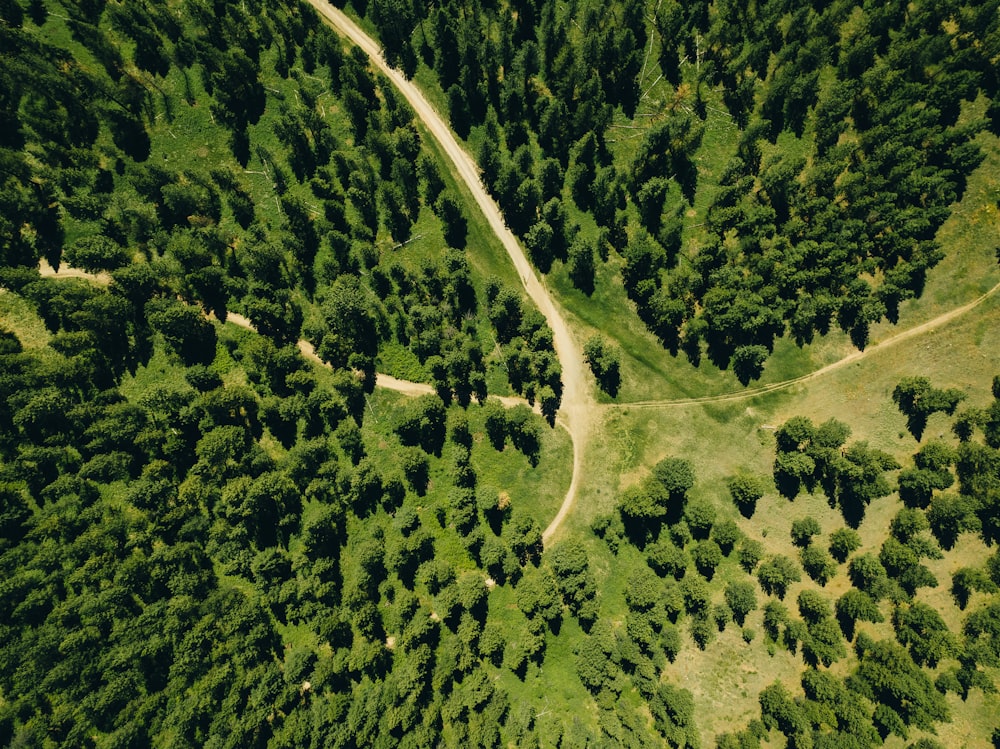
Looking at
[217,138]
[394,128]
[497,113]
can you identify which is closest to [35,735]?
[217,138]

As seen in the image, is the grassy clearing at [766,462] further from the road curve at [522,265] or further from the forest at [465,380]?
the road curve at [522,265]

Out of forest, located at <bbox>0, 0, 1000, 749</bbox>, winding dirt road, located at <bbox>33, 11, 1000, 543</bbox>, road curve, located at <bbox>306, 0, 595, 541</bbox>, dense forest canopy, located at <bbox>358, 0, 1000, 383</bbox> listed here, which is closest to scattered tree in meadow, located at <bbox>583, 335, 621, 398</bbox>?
forest, located at <bbox>0, 0, 1000, 749</bbox>

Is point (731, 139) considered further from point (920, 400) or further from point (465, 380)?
point (465, 380)

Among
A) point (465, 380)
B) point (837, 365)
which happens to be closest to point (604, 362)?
point (465, 380)

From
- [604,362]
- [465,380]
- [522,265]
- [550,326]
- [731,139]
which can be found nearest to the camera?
[604,362]

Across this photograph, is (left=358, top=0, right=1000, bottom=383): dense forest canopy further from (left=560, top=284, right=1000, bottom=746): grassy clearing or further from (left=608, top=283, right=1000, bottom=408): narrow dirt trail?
(left=560, top=284, right=1000, bottom=746): grassy clearing

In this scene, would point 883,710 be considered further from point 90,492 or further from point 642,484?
point 90,492
